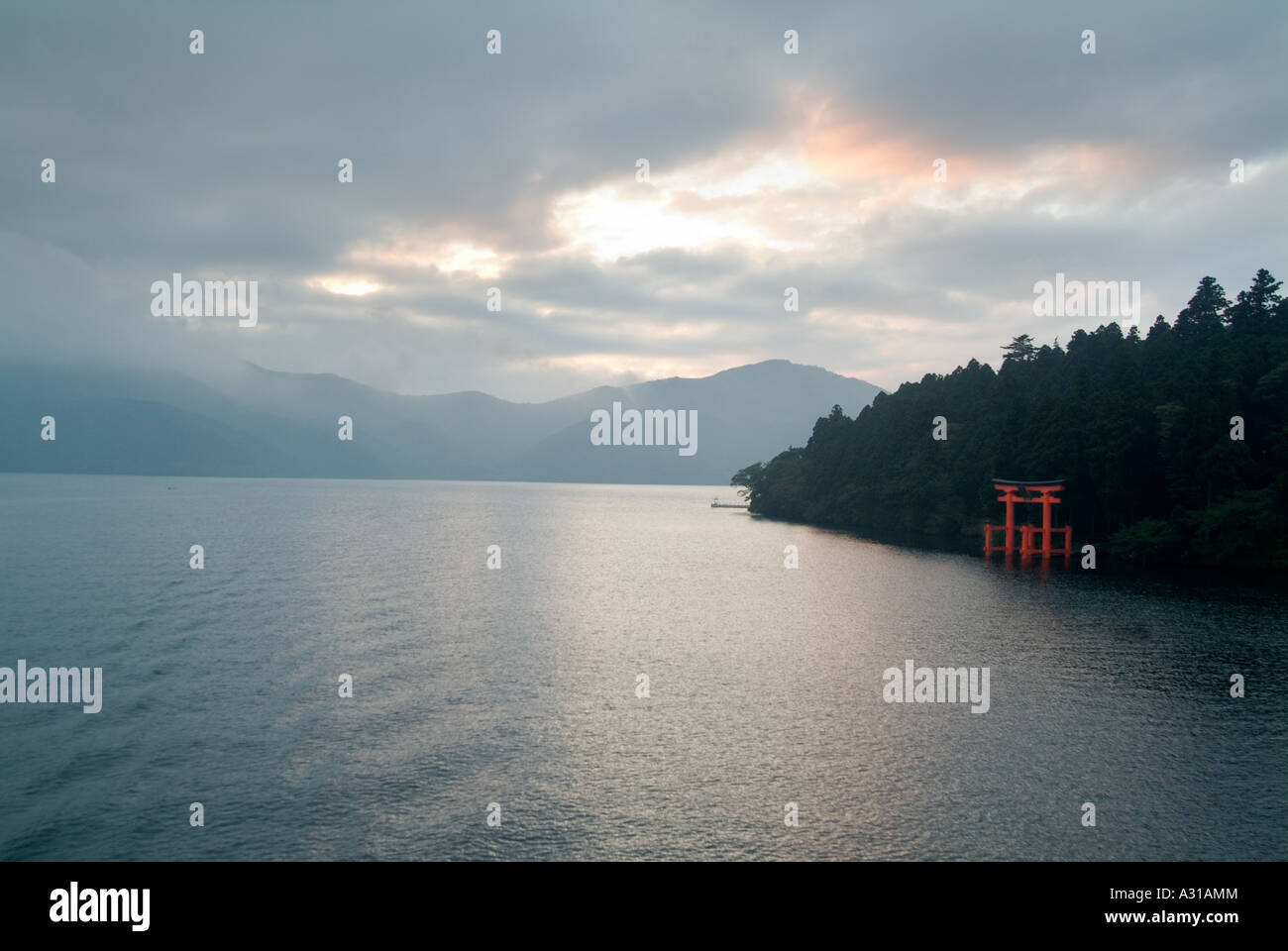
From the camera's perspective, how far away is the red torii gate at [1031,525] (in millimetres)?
83750

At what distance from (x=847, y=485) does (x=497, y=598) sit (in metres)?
93.9

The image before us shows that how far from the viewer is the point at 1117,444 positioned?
82.1 metres

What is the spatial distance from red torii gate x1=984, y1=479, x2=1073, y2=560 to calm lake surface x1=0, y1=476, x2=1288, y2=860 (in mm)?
22598

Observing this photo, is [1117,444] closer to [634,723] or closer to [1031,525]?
[1031,525]

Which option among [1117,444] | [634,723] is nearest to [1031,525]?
[1117,444]

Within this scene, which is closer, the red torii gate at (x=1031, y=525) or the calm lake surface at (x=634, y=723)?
the calm lake surface at (x=634, y=723)

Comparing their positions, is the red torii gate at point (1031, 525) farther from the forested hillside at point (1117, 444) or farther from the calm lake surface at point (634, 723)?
the calm lake surface at point (634, 723)

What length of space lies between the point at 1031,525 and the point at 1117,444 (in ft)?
42.0

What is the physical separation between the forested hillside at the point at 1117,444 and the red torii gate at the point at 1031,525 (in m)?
3.54

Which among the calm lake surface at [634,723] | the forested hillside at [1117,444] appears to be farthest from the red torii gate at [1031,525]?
the calm lake surface at [634,723]
